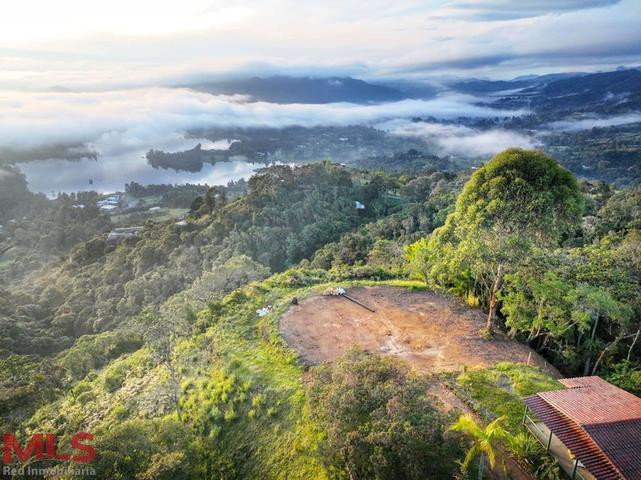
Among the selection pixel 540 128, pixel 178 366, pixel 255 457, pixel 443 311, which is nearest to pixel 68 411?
pixel 178 366

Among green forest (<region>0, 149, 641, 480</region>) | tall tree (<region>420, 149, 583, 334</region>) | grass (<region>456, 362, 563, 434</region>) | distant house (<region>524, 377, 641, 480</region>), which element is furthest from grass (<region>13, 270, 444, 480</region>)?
tall tree (<region>420, 149, 583, 334</region>)

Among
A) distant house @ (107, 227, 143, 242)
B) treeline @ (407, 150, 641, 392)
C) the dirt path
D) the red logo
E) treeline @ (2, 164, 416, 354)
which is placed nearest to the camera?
the red logo

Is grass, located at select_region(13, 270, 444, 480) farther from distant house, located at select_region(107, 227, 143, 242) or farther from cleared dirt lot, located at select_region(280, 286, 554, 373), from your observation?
distant house, located at select_region(107, 227, 143, 242)

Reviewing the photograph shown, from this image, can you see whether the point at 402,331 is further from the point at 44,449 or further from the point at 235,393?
the point at 44,449

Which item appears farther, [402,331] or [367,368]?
[402,331]

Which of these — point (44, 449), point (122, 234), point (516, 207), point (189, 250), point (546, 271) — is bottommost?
point (122, 234)

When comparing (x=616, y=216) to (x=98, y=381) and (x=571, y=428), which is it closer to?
(x=571, y=428)

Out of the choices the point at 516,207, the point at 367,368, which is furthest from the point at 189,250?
the point at 367,368
